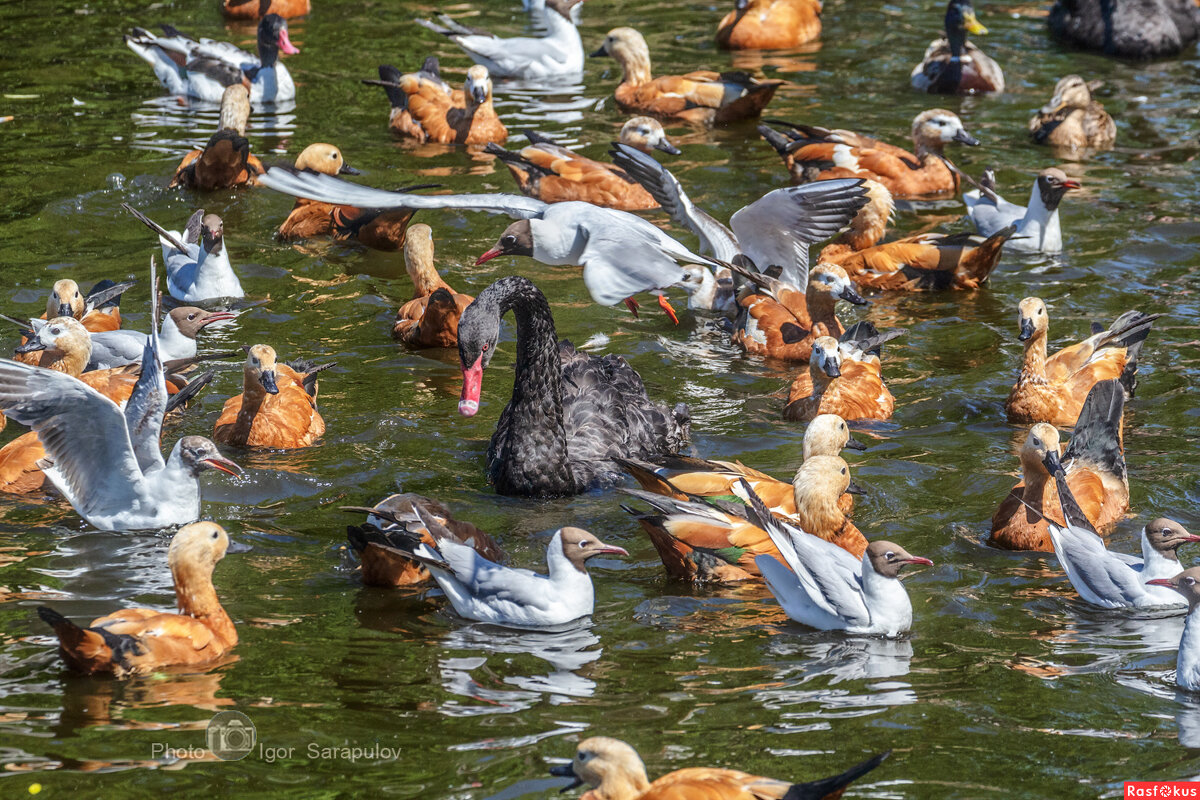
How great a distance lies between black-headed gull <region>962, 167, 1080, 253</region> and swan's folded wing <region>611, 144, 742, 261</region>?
2.69 metres

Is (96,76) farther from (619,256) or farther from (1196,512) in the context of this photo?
(1196,512)

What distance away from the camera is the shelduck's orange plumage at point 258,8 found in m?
19.7

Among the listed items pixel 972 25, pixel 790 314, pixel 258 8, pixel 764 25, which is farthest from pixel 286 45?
pixel 790 314

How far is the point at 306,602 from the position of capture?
7336mm

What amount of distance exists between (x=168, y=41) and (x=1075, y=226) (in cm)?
1053

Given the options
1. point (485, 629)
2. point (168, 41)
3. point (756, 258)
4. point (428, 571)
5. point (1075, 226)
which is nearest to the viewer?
point (485, 629)

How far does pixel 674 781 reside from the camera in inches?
200

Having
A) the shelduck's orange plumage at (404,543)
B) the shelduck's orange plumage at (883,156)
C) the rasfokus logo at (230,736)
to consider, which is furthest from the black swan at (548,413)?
the shelduck's orange plumage at (883,156)

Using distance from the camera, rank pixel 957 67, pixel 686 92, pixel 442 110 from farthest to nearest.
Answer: pixel 957 67 < pixel 686 92 < pixel 442 110

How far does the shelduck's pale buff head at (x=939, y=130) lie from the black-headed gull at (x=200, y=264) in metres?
6.82

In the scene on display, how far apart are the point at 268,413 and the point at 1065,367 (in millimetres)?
5503

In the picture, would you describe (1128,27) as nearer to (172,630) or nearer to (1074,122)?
(1074,122)

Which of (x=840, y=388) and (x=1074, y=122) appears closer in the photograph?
(x=840, y=388)

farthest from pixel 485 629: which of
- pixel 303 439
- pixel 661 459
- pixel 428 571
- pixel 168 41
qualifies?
pixel 168 41
